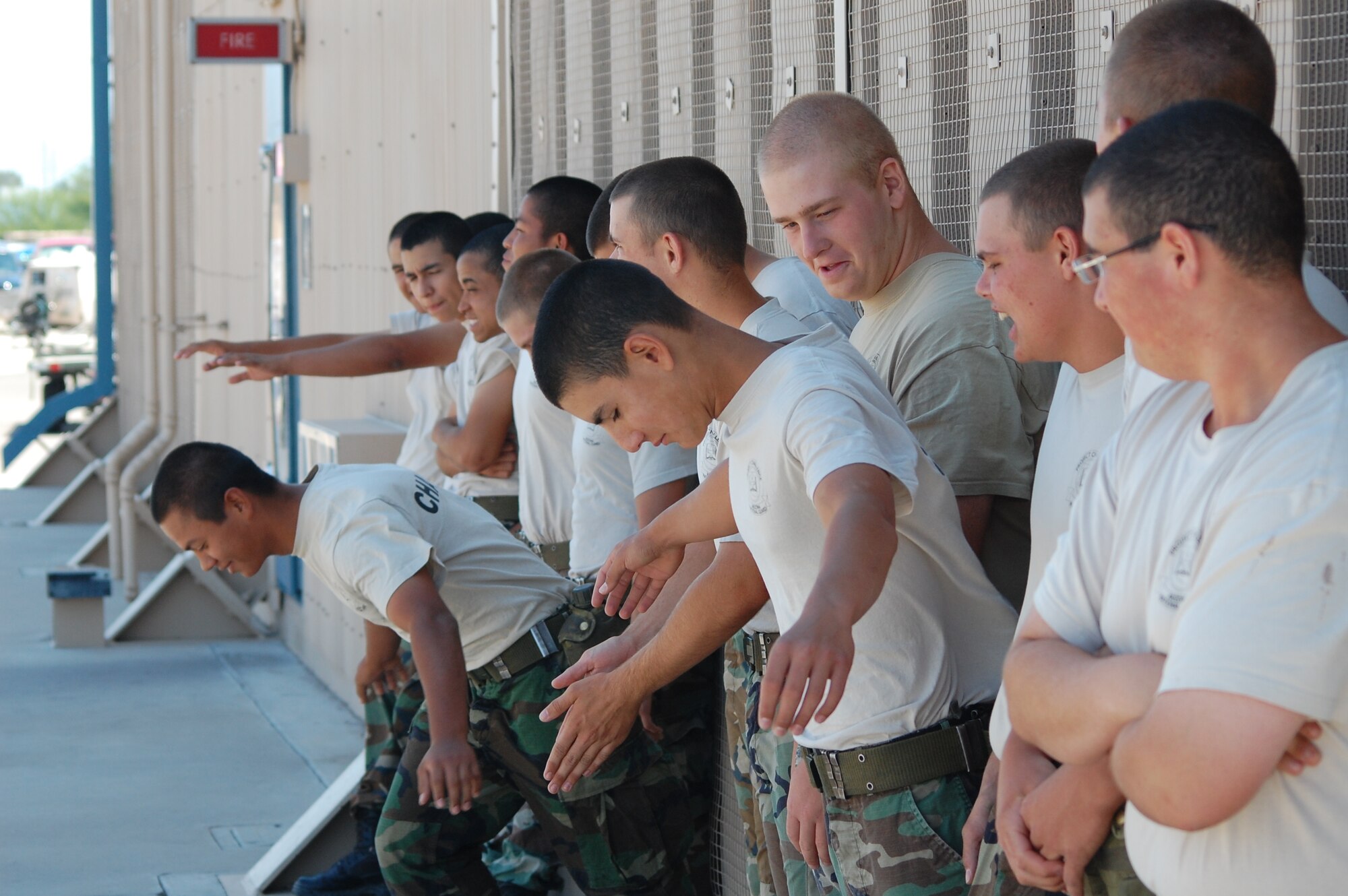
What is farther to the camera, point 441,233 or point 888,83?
point 441,233

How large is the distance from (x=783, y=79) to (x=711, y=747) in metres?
1.87

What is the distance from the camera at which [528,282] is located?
13.4 ft

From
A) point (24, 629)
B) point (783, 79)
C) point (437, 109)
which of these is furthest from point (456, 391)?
point (24, 629)

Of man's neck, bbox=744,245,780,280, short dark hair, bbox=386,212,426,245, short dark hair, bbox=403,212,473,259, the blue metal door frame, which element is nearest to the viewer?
man's neck, bbox=744,245,780,280

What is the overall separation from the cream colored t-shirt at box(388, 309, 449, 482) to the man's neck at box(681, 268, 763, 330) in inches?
92.7

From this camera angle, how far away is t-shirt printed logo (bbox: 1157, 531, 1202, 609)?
164cm

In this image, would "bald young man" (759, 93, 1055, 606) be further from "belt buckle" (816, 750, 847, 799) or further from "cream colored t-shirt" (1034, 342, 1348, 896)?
"cream colored t-shirt" (1034, 342, 1348, 896)

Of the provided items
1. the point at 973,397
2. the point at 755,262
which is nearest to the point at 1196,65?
the point at 973,397

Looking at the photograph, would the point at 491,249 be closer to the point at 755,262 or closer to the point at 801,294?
the point at 755,262

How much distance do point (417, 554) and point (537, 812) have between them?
793 mm

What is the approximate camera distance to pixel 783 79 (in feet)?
13.7

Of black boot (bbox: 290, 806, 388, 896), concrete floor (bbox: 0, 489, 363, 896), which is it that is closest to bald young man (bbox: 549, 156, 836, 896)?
black boot (bbox: 290, 806, 388, 896)

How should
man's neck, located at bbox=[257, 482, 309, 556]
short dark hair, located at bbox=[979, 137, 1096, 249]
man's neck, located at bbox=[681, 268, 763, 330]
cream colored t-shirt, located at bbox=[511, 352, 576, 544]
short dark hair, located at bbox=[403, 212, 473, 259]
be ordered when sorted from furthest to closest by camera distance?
short dark hair, located at bbox=[403, 212, 473, 259], cream colored t-shirt, located at bbox=[511, 352, 576, 544], man's neck, located at bbox=[257, 482, 309, 556], man's neck, located at bbox=[681, 268, 763, 330], short dark hair, located at bbox=[979, 137, 1096, 249]

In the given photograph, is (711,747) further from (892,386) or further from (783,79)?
(783,79)
